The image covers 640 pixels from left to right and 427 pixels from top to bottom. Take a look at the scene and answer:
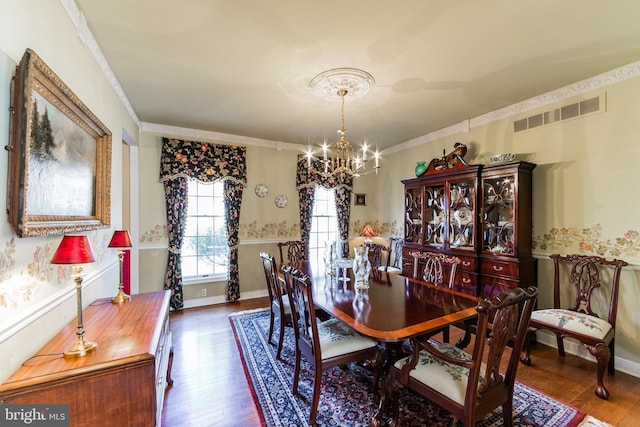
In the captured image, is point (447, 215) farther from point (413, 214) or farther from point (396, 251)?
point (396, 251)

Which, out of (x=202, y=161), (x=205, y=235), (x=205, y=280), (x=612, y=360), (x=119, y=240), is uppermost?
(x=202, y=161)

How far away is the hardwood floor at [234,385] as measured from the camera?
1918 millimetres

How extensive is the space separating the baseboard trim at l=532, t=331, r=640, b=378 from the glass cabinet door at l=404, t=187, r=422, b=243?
1.74m

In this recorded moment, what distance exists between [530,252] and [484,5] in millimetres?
2600

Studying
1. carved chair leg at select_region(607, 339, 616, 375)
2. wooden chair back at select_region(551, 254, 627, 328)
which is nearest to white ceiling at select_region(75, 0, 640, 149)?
wooden chair back at select_region(551, 254, 627, 328)

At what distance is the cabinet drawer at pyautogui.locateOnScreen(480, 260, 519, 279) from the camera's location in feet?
9.58

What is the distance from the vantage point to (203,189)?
4328 millimetres

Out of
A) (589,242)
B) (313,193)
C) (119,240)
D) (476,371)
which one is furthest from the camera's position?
(313,193)

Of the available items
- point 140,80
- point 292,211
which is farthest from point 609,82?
point 140,80

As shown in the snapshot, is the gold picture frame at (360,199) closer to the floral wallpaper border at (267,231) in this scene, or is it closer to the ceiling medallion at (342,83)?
the floral wallpaper border at (267,231)

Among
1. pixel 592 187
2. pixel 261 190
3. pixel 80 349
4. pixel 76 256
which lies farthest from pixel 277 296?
pixel 592 187

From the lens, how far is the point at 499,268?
3.04 metres

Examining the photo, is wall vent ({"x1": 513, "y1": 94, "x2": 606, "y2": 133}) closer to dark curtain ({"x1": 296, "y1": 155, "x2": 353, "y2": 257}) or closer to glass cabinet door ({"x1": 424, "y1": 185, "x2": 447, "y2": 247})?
glass cabinet door ({"x1": 424, "y1": 185, "x2": 447, "y2": 247})

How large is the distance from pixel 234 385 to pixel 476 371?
1.85 meters
